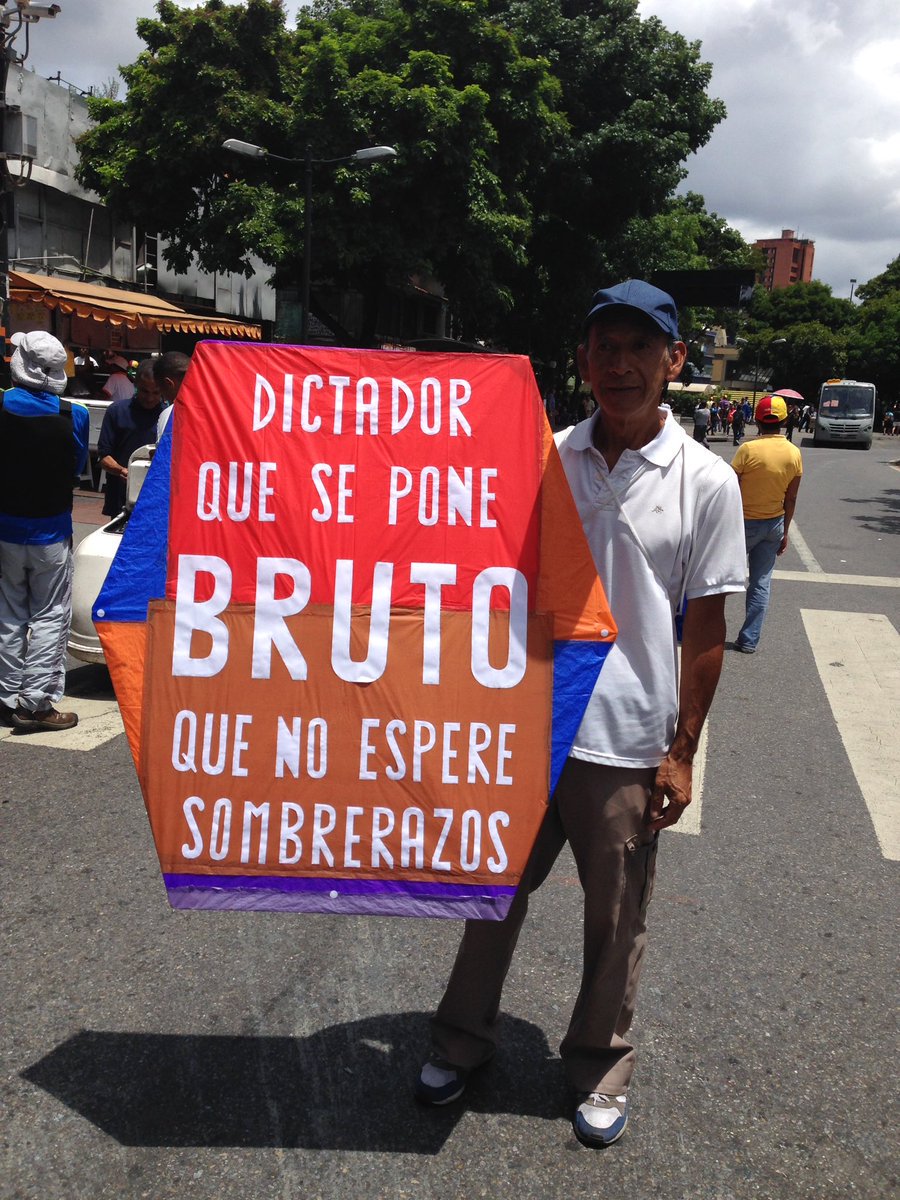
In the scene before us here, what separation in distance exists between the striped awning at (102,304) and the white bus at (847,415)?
86.6ft

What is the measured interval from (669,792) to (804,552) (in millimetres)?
11612

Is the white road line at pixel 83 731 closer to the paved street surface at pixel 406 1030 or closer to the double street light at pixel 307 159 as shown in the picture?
the paved street surface at pixel 406 1030

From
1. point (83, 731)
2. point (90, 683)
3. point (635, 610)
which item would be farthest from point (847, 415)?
point (635, 610)

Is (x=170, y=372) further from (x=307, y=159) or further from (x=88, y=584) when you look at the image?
(x=307, y=159)

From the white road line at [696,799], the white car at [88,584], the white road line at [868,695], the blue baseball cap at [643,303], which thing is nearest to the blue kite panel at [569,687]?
the blue baseball cap at [643,303]

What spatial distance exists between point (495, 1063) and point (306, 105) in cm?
2338

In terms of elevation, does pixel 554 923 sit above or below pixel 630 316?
below

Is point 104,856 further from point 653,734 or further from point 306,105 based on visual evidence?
point 306,105

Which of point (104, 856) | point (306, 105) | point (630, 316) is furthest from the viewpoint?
point (306, 105)

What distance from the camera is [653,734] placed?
8.04ft

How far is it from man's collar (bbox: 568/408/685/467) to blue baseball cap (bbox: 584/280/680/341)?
205 millimetres

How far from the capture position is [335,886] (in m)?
2.41

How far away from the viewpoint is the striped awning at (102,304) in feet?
57.1

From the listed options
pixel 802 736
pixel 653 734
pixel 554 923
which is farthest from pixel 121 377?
pixel 653 734
